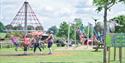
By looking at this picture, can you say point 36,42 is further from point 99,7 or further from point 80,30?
point 80,30

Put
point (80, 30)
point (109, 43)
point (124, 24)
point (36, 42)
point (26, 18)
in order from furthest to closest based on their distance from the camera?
point (124, 24)
point (26, 18)
point (80, 30)
point (36, 42)
point (109, 43)

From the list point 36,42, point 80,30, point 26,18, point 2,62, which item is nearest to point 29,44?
point 36,42

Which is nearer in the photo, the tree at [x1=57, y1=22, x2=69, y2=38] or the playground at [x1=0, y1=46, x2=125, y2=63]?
the playground at [x1=0, y1=46, x2=125, y2=63]

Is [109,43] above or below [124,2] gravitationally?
below

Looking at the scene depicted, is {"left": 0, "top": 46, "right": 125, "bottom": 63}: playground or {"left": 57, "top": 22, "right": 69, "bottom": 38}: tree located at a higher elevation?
{"left": 57, "top": 22, "right": 69, "bottom": 38}: tree

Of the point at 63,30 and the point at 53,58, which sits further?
the point at 63,30

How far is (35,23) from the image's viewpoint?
7419cm

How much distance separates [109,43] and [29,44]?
60.7 ft

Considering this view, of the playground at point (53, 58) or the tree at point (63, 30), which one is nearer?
the playground at point (53, 58)

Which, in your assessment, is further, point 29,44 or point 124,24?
point 124,24

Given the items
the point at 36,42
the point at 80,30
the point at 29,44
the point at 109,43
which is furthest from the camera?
the point at 80,30

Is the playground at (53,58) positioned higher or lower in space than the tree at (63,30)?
lower

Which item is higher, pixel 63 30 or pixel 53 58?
pixel 63 30

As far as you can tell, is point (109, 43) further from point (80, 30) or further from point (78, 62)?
point (80, 30)
